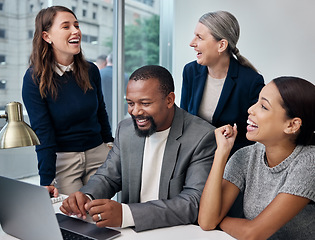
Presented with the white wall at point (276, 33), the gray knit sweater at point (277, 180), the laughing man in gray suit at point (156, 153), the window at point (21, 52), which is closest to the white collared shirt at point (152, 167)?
the laughing man in gray suit at point (156, 153)

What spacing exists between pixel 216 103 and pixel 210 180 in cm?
87

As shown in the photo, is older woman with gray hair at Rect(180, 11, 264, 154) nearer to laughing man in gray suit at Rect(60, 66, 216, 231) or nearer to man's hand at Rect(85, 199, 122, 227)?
laughing man in gray suit at Rect(60, 66, 216, 231)

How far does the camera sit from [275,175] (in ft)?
5.41

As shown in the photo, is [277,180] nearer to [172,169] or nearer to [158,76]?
[172,169]

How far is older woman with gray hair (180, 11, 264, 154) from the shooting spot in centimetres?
237

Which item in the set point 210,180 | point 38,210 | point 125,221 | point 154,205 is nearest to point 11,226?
point 38,210

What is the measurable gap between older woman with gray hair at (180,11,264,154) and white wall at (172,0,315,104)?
4.49ft

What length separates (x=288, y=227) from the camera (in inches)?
62.8

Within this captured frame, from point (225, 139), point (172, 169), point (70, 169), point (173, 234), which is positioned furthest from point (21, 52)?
point (173, 234)

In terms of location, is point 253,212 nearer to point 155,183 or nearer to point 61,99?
point 155,183

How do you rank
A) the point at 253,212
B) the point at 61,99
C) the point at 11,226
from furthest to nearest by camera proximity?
the point at 61,99
the point at 253,212
the point at 11,226

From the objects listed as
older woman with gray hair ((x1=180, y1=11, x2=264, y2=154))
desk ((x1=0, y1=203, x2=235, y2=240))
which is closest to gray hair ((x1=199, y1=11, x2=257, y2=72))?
older woman with gray hair ((x1=180, y1=11, x2=264, y2=154))

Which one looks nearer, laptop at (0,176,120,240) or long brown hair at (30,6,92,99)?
laptop at (0,176,120,240)

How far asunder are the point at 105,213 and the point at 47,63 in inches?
46.3
